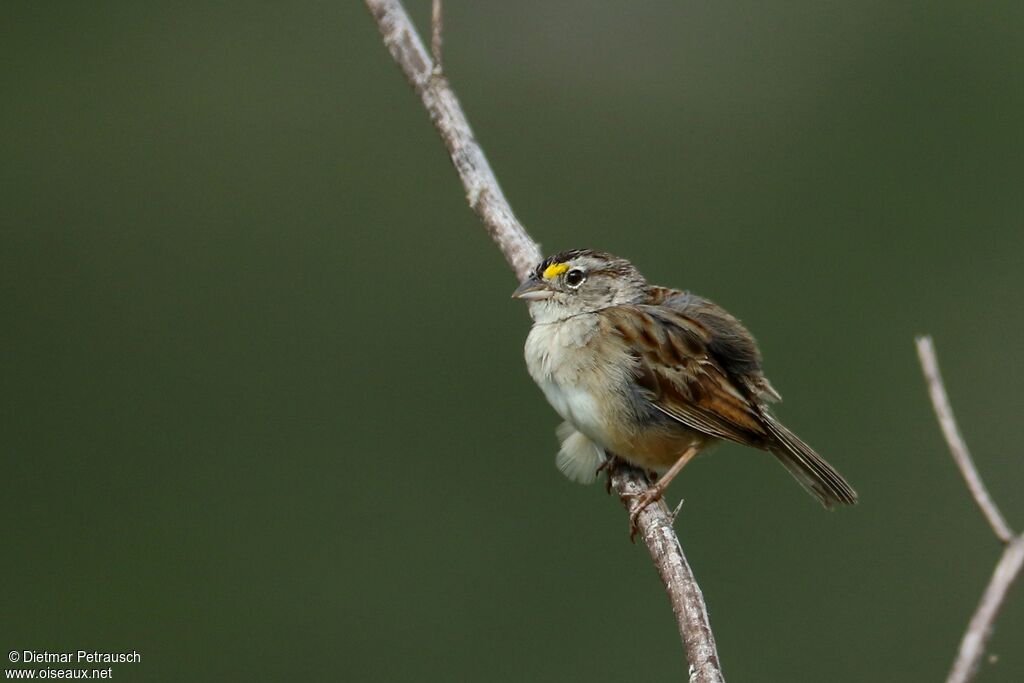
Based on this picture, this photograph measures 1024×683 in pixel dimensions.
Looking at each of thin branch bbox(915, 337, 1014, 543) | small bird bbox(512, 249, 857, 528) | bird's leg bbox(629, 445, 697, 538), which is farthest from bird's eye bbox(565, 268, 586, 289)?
thin branch bbox(915, 337, 1014, 543)

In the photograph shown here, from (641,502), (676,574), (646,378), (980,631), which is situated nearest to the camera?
(980,631)

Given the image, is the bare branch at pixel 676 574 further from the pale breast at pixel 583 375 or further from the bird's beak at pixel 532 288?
the bird's beak at pixel 532 288

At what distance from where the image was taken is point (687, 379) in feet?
12.8

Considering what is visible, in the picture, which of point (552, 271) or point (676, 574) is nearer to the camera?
point (676, 574)

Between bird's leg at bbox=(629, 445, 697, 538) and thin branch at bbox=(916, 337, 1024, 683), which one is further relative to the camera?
bird's leg at bbox=(629, 445, 697, 538)

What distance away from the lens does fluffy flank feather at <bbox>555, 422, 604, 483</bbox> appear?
4105 mm

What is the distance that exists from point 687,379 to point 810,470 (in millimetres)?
487

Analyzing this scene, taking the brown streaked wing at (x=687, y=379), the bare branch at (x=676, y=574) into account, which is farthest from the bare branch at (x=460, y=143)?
the bare branch at (x=676, y=574)

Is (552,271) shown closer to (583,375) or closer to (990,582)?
(583,375)

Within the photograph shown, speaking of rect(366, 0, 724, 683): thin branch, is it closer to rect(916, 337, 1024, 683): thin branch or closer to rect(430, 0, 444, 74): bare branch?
rect(430, 0, 444, 74): bare branch

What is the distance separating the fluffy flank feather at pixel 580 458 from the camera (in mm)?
4105

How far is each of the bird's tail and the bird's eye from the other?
75 centimetres

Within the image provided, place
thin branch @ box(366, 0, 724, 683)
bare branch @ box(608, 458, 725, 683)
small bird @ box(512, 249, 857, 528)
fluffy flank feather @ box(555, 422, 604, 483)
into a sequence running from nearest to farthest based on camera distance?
bare branch @ box(608, 458, 725, 683)
small bird @ box(512, 249, 857, 528)
thin branch @ box(366, 0, 724, 683)
fluffy flank feather @ box(555, 422, 604, 483)

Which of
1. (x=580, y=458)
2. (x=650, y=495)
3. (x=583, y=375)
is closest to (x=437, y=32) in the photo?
(x=583, y=375)
